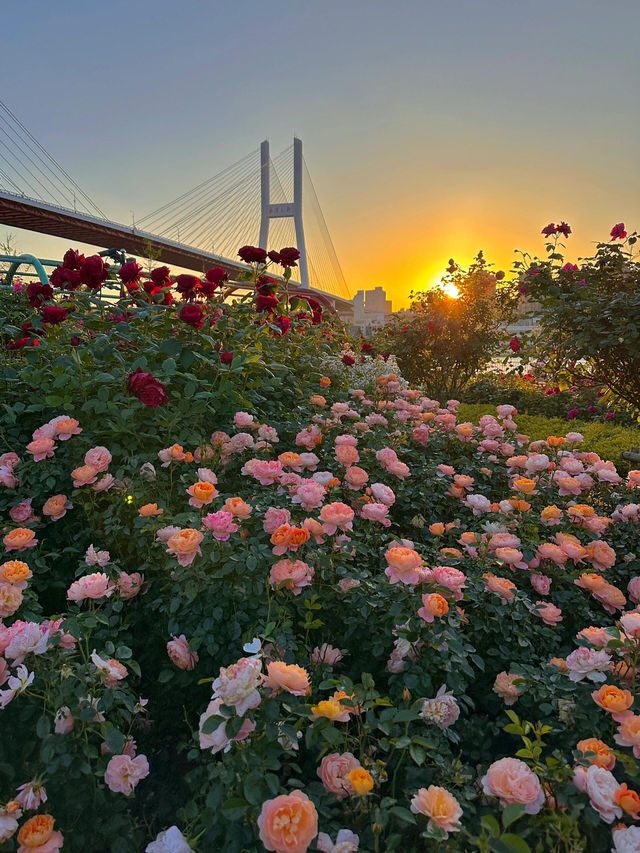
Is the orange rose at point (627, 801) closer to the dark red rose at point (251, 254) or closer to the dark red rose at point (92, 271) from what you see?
the dark red rose at point (92, 271)

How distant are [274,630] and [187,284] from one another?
1.47 metres

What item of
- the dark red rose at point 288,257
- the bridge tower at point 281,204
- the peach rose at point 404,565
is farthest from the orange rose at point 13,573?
the bridge tower at point 281,204

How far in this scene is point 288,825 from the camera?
2.25 ft

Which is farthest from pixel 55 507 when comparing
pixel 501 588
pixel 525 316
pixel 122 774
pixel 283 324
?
pixel 525 316

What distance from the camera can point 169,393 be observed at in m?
1.87

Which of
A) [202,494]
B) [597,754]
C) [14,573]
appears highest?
[202,494]

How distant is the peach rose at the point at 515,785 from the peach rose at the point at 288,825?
274mm

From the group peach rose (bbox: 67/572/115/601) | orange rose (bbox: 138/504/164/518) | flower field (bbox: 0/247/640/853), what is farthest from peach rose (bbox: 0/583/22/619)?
orange rose (bbox: 138/504/164/518)

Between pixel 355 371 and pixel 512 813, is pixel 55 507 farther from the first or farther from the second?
pixel 355 371

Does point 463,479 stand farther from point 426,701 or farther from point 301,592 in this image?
point 426,701

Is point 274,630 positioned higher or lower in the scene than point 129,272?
lower

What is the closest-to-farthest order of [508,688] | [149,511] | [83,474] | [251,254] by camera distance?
[508,688], [149,511], [83,474], [251,254]

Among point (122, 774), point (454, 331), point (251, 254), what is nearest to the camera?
point (122, 774)

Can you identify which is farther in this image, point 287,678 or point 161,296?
point 161,296
